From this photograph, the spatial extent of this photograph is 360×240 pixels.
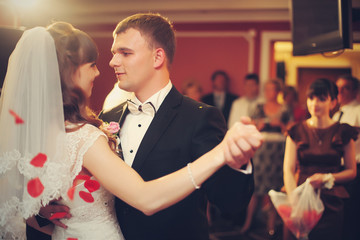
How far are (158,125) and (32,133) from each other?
52 centimetres

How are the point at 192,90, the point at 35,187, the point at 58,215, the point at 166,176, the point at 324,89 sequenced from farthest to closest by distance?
the point at 192,90 → the point at 324,89 → the point at 58,215 → the point at 35,187 → the point at 166,176

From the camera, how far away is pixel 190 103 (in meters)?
1.68

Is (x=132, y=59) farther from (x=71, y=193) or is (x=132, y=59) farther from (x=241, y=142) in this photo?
(x=241, y=142)

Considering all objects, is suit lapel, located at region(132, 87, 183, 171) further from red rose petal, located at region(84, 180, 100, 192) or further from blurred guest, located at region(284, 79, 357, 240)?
blurred guest, located at region(284, 79, 357, 240)

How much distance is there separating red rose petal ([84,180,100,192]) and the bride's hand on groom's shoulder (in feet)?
2.09

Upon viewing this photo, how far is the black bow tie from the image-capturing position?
1654 mm

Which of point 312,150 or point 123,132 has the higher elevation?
point 123,132

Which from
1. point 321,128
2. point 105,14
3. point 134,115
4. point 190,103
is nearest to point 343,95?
point 321,128

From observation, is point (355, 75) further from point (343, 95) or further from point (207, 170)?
point (207, 170)

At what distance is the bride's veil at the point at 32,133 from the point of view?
135 centimetres

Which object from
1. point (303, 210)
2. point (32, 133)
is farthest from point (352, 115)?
point (32, 133)

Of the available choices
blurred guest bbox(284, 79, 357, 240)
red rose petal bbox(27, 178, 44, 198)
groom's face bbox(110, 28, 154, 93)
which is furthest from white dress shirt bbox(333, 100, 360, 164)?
red rose petal bbox(27, 178, 44, 198)

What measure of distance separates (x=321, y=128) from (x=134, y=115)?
4.91 feet

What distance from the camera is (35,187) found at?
53.2 inches
